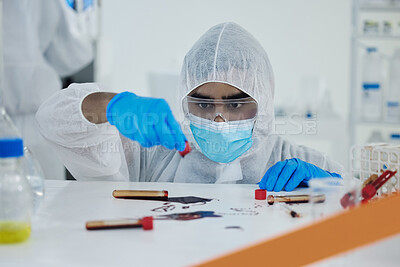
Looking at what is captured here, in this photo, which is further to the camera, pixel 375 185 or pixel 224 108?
pixel 224 108

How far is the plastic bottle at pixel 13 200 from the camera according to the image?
2.07 feet

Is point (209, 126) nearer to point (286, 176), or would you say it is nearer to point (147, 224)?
point (286, 176)

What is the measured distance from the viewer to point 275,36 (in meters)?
3.23

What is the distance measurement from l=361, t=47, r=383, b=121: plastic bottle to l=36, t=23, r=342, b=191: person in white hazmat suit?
1.24 meters

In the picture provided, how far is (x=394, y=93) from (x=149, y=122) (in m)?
1.91

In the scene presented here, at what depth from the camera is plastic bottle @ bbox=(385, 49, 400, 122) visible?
7.83 feet

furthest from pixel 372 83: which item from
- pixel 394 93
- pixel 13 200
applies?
pixel 13 200

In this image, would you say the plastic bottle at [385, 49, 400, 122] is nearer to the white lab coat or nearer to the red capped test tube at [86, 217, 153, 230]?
the white lab coat

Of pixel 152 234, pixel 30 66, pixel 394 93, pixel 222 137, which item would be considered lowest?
pixel 152 234

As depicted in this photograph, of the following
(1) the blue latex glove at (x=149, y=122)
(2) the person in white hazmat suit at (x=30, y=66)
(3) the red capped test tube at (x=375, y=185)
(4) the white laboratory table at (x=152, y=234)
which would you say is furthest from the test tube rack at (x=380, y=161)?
(2) the person in white hazmat suit at (x=30, y=66)

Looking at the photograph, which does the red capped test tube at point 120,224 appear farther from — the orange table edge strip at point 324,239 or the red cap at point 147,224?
the orange table edge strip at point 324,239

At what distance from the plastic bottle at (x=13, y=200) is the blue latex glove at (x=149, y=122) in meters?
0.34

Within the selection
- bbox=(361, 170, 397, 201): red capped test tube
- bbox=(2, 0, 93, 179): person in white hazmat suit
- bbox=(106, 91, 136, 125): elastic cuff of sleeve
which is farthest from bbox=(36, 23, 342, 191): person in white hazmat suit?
bbox=(2, 0, 93, 179): person in white hazmat suit

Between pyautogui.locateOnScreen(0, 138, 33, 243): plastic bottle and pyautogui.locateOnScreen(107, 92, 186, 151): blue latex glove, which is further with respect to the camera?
pyautogui.locateOnScreen(107, 92, 186, 151): blue latex glove
